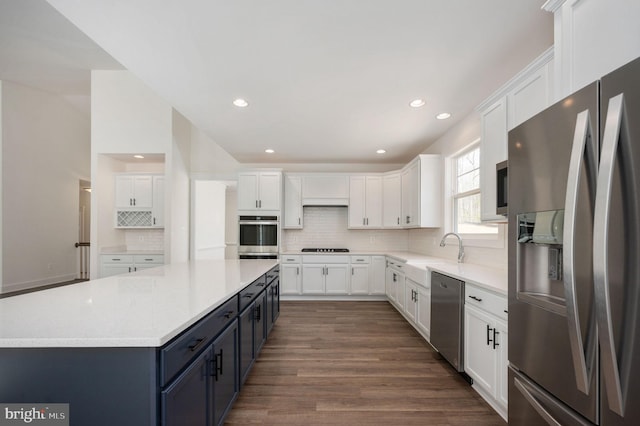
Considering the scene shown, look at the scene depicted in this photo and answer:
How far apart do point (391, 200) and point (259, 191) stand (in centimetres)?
250

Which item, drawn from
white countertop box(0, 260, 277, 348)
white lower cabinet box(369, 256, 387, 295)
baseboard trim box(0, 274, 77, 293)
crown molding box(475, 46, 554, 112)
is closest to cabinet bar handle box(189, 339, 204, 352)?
white countertop box(0, 260, 277, 348)

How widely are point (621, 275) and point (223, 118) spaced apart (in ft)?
11.7

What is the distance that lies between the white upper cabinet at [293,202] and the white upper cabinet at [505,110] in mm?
3429

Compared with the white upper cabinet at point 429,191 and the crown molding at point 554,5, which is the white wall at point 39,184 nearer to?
the white upper cabinet at point 429,191

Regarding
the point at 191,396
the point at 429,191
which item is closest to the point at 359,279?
the point at 429,191

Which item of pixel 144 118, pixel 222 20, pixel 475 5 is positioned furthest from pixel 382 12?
pixel 144 118

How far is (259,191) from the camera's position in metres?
5.00

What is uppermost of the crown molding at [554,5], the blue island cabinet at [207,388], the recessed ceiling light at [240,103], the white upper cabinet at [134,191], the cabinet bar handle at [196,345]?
the recessed ceiling light at [240,103]

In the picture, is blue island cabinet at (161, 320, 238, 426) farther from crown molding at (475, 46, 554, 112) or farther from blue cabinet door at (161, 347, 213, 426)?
crown molding at (475, 46, 554, 112)

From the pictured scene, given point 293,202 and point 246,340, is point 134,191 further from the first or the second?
point 246,340

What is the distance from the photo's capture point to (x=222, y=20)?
1757 mm

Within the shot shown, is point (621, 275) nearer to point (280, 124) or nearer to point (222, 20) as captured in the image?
point (222, 20)

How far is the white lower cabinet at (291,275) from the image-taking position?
4883 millimetres

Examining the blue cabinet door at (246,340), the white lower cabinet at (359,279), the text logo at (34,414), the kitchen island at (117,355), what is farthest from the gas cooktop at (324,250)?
the text logo at (34,414)
